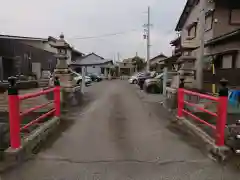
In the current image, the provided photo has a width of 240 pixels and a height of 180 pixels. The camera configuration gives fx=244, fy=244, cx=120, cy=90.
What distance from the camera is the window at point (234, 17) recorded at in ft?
59.2

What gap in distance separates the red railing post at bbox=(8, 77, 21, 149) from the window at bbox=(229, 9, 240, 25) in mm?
18045

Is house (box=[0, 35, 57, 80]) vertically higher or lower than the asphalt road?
higher

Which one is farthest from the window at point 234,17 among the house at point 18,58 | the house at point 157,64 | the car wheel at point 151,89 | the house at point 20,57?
the house at point 18,58

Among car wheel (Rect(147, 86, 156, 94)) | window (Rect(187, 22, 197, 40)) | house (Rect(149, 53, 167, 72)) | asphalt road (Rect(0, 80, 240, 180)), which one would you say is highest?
window (Rect(187, 22, 197, 40))

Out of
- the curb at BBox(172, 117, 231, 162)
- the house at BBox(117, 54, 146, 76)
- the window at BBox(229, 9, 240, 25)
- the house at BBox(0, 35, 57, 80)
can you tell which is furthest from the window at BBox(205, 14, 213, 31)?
the house at BBox(117, 54, 146, 76)

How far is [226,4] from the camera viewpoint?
1780 centimetres

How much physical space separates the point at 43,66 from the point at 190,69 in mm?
23812

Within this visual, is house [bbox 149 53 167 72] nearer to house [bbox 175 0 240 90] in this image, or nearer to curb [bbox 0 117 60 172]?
house [bbox 175 0 240 90]

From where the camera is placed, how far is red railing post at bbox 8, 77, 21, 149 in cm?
373

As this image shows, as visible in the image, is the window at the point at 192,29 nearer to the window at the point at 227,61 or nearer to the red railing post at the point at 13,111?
the window at the point at 227,61

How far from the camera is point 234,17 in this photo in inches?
714

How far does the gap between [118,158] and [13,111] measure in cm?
187

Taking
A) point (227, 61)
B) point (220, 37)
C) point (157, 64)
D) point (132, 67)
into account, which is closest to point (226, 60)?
point (227, 61)

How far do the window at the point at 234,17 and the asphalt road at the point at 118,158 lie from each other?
49.2ft
